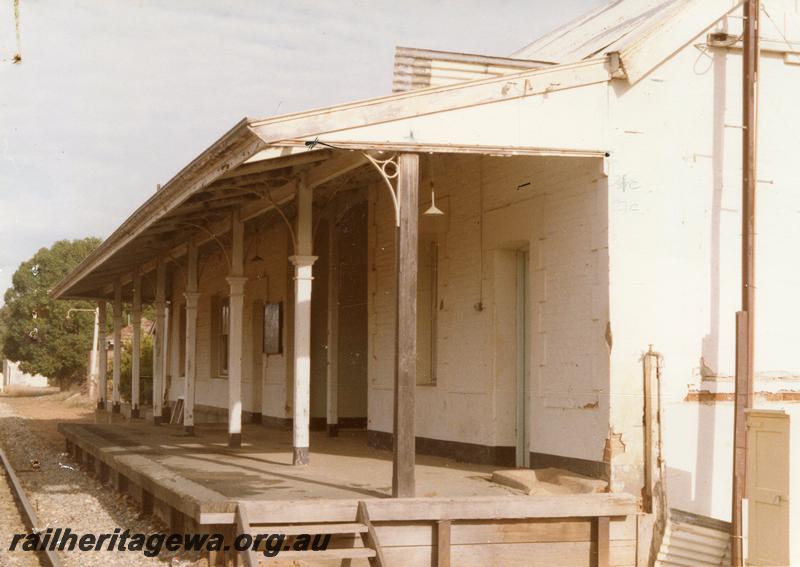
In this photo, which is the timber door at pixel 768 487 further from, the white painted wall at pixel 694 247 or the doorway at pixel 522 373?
the doorway at pixel 522 373

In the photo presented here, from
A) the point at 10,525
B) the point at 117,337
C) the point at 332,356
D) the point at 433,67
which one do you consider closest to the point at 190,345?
the point at 332,356

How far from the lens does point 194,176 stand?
10.6 meters

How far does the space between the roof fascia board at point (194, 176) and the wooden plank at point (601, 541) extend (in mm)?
4164

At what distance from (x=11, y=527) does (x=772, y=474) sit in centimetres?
814

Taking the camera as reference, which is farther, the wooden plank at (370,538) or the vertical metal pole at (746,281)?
the vertical metal pole at (746,281)

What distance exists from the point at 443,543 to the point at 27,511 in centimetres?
607

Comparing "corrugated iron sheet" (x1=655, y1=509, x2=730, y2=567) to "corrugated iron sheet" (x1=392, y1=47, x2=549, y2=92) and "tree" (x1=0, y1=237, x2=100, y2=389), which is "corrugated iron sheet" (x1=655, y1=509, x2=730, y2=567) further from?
"tree" (x1=0, y1=237, x2=100, y2=389)

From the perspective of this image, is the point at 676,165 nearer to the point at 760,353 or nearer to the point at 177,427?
the point at 760,353

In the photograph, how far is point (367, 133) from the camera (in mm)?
8641

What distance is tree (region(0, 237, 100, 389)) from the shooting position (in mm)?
56469

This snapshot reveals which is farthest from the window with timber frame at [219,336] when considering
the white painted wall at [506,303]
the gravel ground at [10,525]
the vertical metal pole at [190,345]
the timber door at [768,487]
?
the timber door at [768,487]

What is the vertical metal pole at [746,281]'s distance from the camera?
8.62 meters

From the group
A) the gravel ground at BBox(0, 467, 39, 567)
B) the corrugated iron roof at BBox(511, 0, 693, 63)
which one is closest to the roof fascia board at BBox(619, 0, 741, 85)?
the corrugated iron roof at BBox(511, 0, 693, 63)

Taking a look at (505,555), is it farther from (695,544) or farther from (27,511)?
(27,511)
